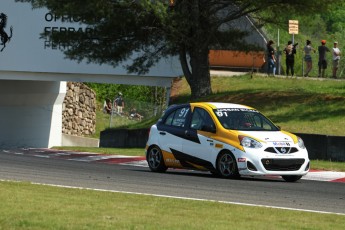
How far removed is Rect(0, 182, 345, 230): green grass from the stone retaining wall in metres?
44.1

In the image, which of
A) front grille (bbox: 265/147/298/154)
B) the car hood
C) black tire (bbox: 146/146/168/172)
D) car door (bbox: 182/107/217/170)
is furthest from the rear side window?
front grille (bbox: 265/147/298/154)

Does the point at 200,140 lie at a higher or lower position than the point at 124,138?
higher

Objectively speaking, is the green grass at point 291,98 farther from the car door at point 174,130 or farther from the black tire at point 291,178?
the black tire at point 291,178

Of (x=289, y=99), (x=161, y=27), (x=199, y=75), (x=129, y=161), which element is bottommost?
(x=129, y=161)

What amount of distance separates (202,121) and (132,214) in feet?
27.1

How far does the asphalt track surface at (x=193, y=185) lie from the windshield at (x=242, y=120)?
0.96 m

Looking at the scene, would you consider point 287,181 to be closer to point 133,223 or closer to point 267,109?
point 133,223

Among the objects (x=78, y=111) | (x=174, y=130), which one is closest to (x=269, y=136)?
(x=174, y=130)

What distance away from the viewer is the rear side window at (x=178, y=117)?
20.1 m

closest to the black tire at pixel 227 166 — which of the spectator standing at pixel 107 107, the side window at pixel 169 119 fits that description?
the side window at pixel 169 119

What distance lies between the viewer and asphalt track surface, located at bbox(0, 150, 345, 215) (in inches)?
569

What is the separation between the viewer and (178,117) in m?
20.3

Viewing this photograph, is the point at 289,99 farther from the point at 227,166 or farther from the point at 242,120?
the point at 227,166

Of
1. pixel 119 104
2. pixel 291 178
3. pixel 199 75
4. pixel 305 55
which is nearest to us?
pixel 291 178
